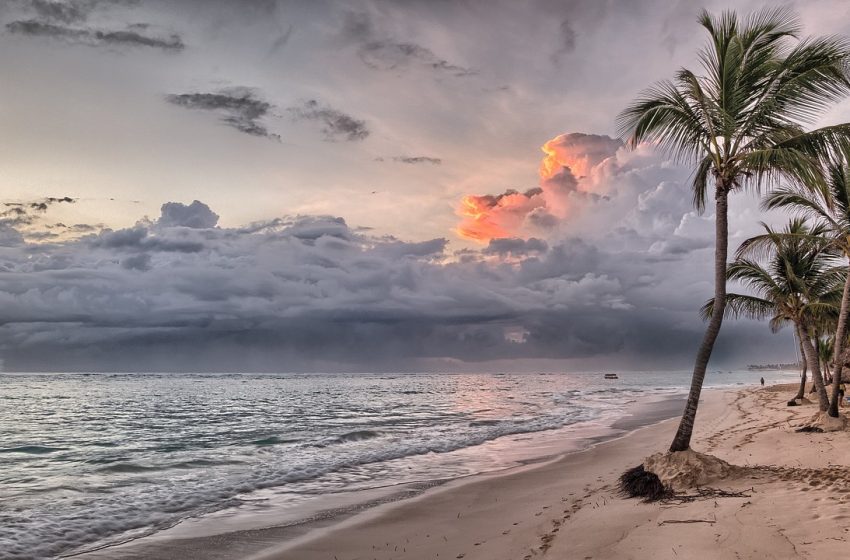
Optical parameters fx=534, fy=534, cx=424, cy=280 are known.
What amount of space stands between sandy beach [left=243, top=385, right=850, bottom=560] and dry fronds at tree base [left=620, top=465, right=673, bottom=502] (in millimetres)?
357

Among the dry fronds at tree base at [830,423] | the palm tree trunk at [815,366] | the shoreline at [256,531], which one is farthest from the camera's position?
the palm tree trunk at [815,366]

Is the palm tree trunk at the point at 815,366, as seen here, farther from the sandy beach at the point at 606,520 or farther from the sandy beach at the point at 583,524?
the sandy beach at the point at 583,524

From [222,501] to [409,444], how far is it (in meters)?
10.9

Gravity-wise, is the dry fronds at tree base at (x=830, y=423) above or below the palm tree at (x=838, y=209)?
below

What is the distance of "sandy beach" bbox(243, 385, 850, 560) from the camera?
6754 millimetres

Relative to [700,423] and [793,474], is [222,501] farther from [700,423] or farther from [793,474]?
[700,423]

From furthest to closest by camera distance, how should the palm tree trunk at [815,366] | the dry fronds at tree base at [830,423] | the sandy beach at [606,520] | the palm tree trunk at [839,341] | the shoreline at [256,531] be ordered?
the palm tree trunk at [815,366] < the dry fronds at tree base at [830,423] < the palm tree trunk at [839,341] < the shoreline at [256,531] < the sandy beach at [606,520]

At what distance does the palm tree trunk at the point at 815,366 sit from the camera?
21.7 m

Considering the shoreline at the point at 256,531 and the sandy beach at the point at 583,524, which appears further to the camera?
the shoreline at the point at 256,531

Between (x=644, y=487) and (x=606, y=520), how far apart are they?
1762mm

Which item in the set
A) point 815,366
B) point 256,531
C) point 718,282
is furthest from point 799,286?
point 256,531

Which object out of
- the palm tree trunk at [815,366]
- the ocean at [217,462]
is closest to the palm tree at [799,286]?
the palm tree trunk at [815,366]

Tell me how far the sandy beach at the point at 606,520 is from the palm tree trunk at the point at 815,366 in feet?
26.6

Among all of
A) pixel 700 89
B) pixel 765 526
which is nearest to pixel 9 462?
pixel 765 526
